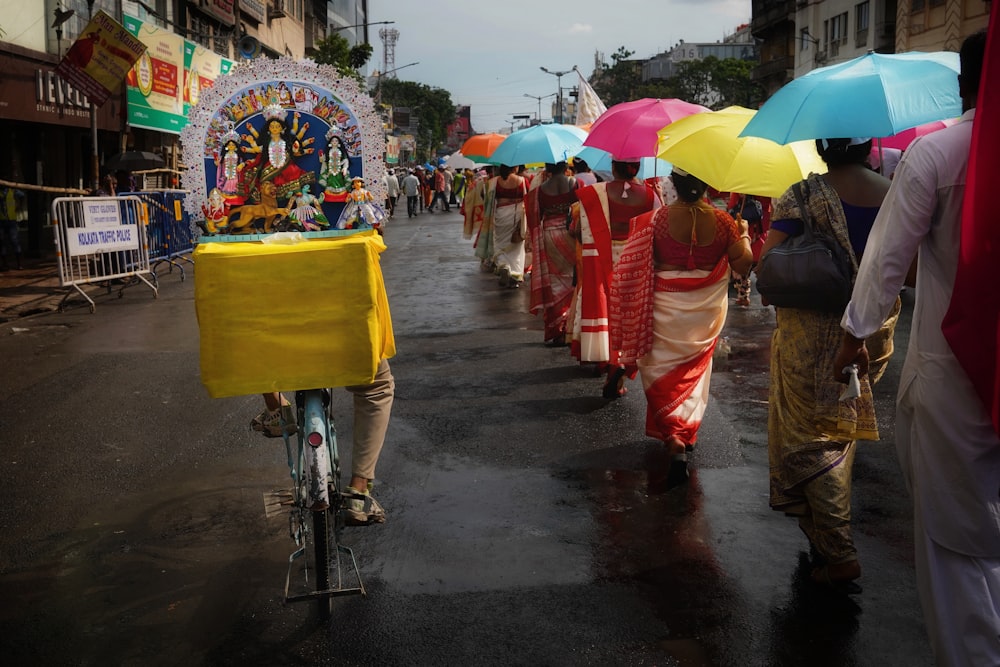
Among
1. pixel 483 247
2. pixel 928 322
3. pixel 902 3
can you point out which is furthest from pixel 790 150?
pixel 902 3

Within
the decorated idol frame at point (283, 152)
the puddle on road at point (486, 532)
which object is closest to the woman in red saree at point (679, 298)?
the puddle on road at point (486, 532)

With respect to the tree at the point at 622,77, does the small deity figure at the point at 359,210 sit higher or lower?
lower

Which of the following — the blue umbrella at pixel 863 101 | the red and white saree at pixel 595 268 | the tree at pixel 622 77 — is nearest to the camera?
the blue umbrella at pixel 863 101

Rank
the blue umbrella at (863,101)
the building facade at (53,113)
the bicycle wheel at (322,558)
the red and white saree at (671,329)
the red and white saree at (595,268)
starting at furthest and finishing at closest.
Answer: the building facade at (53,113), the red and white saree at (595,268), the red and white saree at (671,329), the blue umbrella at (863,101), the bicycle wheel at (322,558)

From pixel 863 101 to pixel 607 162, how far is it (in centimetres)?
667

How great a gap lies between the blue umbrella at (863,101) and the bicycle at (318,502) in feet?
7.28

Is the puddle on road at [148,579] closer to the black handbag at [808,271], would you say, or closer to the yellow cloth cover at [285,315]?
the yellow cloth cover at [285,315]

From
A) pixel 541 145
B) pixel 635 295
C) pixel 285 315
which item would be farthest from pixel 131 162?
pixel 285 315

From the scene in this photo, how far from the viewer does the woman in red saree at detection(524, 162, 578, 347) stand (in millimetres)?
9703

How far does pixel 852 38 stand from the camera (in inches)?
1825

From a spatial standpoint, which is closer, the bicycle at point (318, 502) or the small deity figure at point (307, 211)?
the bicycle at point (318, 502)

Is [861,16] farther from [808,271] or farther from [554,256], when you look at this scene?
[808,271]

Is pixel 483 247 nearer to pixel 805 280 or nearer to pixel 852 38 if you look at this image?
pixel 805 280

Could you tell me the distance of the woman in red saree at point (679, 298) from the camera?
5.68 meters
